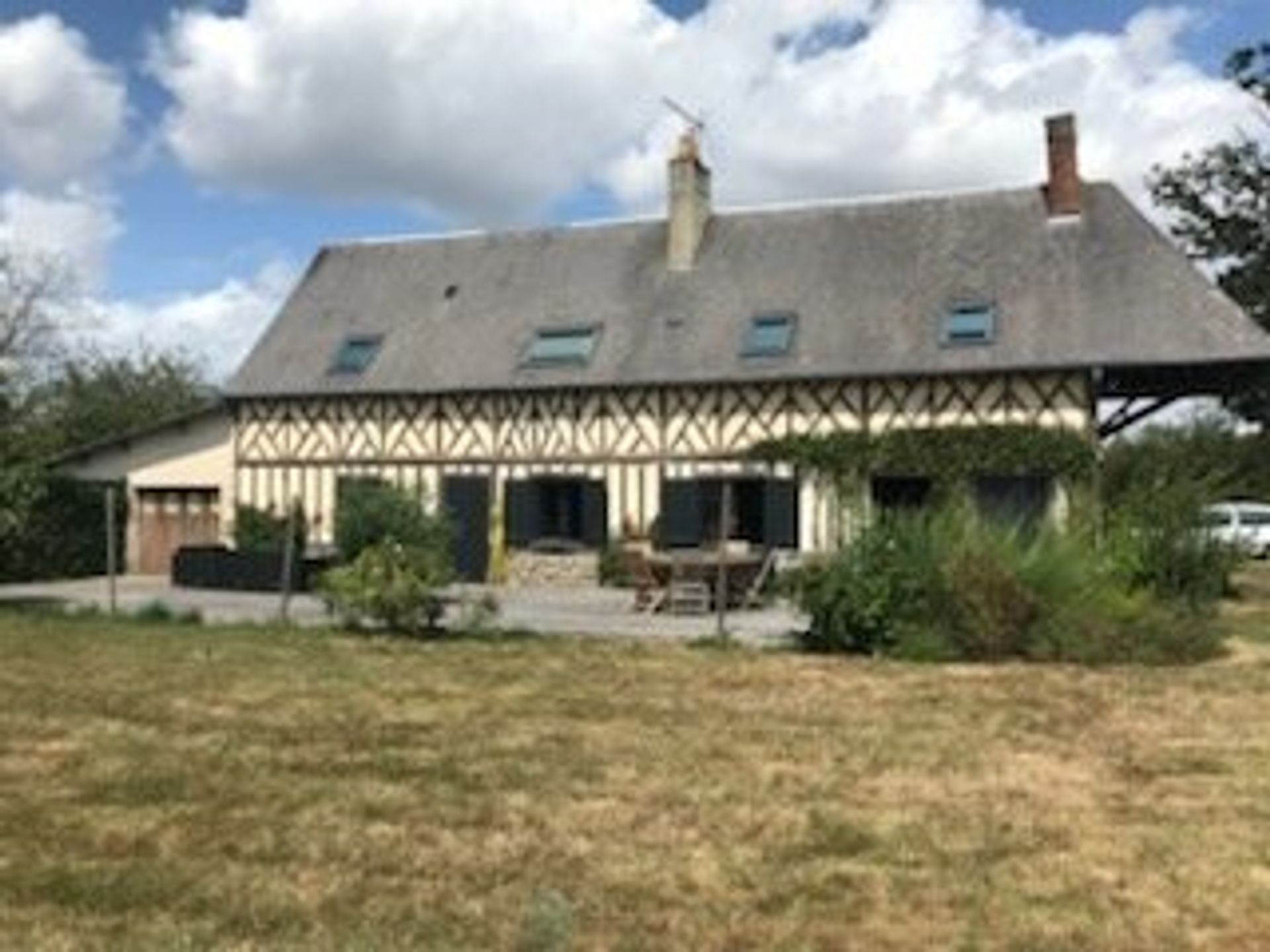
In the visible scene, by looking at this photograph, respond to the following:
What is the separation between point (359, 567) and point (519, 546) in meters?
10.4

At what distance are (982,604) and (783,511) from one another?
10.9 metres

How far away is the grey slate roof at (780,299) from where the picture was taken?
22.2 meters

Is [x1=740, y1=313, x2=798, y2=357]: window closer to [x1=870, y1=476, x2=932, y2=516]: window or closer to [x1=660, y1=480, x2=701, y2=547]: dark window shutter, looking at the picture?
[x1=660, y1=480, x2=701, y2=547]: dark window shutter

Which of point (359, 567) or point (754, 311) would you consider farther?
point (754, 311)

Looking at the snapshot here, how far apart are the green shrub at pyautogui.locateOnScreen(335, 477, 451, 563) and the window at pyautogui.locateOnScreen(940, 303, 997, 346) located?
872 cm

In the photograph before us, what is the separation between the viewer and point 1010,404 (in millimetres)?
22344

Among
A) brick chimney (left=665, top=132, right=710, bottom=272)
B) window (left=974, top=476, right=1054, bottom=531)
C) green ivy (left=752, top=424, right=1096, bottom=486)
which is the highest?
brick chimney (left=665, top=132, right=710, bottom=272)

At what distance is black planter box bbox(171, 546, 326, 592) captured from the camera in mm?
22406

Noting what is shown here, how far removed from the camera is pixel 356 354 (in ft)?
88.8

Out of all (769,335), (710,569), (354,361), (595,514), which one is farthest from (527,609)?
(354,361)

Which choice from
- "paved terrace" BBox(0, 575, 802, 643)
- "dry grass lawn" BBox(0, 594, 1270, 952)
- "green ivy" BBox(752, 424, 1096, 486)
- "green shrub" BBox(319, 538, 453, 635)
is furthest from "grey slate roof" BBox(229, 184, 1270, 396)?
"dry grass lawn" BBox(0, 594, 1270, 952)

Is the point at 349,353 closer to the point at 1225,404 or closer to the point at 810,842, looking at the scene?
the point at 1225,404

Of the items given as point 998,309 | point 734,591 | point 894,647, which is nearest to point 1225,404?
point 998,309

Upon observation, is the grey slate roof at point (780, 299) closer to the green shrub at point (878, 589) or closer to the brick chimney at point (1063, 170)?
the brick chimney at point (1063, 170)
